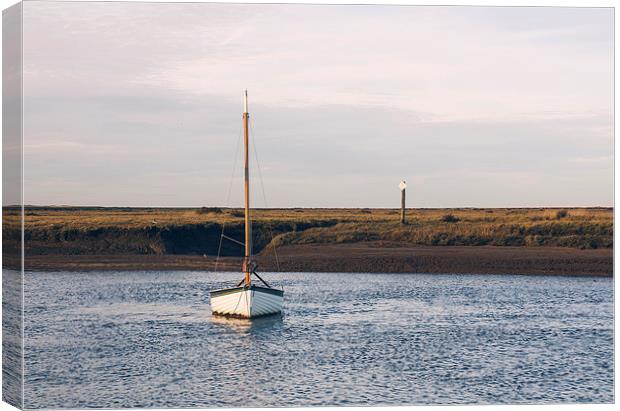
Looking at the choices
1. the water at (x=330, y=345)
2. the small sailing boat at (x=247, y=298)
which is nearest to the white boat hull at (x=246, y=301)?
the small sailing boat at (x=247, y=298)

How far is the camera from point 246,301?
4400 cm

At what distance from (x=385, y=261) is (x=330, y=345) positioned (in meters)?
26.6

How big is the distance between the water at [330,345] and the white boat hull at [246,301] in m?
0.58

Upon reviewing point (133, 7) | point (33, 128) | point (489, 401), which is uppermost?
point (133, 7)

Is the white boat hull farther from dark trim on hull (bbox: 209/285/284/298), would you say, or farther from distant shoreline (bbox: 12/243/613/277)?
distant shoreline (bbox: 12/243/613/277)

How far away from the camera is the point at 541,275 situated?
2290 inches

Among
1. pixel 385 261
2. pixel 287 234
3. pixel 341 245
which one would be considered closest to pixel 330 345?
pixel 385 261

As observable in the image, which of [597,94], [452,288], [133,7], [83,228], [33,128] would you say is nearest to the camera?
[133,7]

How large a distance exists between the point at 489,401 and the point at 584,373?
4.95 meters

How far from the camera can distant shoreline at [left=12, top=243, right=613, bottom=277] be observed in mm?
60188

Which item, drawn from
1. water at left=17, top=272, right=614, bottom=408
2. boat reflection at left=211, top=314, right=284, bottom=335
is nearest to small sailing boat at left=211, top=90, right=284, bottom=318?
boat reflection at left=211, top=314, right=284, bottom=335

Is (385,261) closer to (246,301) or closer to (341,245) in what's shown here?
(341,245)

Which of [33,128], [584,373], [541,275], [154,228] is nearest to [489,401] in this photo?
[584,373]

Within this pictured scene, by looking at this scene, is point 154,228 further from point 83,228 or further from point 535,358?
point 535,358
